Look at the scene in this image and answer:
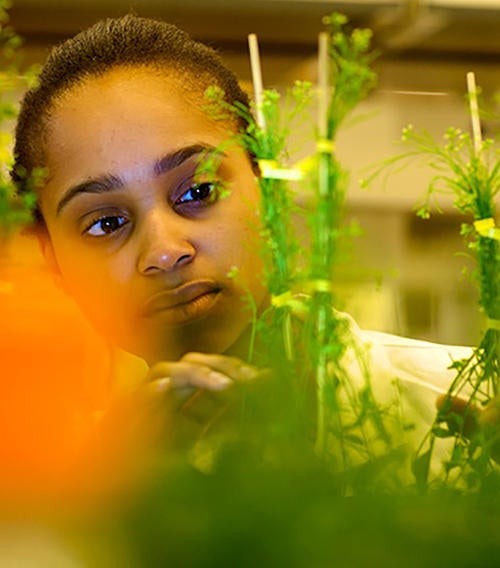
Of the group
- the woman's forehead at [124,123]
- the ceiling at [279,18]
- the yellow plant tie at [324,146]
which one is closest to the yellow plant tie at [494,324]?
the yellow plant tie at [324,146]

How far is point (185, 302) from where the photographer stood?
75cm

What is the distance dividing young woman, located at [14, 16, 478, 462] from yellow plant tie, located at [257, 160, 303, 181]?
0.05 metres

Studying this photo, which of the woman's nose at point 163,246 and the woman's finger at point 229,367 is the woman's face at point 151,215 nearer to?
the woman's nose at point 163,246

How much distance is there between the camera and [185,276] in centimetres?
74

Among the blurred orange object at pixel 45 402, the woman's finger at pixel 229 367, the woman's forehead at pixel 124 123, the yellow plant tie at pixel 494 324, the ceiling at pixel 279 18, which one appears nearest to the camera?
the blurred orange object at pixel 45 402

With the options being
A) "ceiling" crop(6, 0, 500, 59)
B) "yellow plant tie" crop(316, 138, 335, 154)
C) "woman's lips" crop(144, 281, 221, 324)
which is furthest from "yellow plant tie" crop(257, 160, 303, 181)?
"ceiling" crop(6, 0, 500, 59)

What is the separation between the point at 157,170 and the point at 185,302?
0.10 metres

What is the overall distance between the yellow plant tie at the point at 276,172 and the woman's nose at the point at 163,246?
10 cm

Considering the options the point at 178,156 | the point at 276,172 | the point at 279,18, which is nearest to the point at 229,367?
the point at 276,172

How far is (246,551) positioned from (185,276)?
365 mm

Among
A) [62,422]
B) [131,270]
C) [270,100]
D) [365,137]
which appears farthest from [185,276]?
[365,137]

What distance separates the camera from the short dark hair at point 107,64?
0.89m

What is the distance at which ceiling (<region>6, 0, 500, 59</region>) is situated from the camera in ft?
6.68

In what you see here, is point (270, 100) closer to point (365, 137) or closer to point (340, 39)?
point (340, 39)
